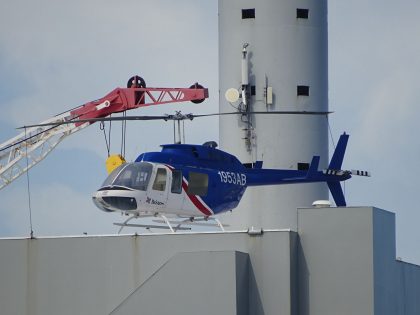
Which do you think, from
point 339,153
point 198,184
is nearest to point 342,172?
point 339,153

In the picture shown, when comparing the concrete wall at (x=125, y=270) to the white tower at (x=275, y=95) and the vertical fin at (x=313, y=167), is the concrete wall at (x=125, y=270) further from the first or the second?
the white tower at (x=275, y=95)

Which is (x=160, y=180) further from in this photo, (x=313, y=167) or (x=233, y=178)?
(x=313, y=167)

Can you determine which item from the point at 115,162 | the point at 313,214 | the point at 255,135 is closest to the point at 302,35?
the point at 255,135

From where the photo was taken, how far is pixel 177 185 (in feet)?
114

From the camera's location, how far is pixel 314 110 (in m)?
39.8

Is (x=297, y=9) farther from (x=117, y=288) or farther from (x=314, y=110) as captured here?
(x=117, y=288)

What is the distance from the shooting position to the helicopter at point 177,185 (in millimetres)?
34281

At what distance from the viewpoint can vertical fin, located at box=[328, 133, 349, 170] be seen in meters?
39.2

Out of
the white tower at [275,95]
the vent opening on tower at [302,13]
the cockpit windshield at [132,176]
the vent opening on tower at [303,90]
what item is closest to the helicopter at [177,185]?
the cockpit windshield at [132,176]

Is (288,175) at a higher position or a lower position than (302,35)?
lower

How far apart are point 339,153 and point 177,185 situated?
6.28m

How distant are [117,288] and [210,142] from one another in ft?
28.3

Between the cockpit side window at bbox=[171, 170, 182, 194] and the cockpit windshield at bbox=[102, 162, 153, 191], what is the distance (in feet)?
2.05

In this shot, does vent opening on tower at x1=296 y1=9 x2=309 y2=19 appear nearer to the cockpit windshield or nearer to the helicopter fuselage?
the helicopter fuselage
